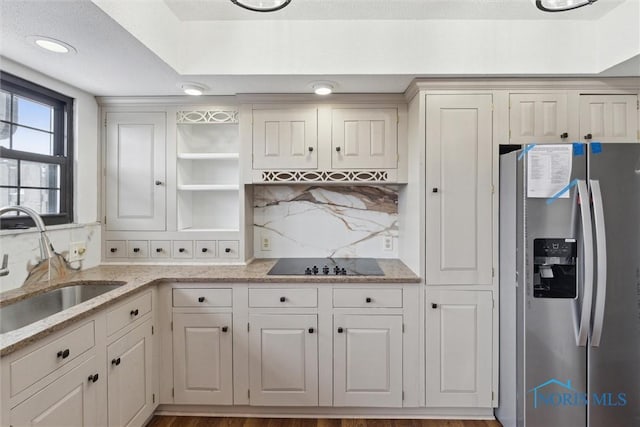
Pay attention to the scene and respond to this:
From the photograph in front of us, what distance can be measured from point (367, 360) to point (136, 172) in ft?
7.09

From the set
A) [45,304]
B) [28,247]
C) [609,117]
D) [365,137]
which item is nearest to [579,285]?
[609,117]

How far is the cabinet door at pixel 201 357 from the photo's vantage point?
2021 mm

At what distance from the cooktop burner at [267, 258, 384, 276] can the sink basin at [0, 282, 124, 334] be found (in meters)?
1.02

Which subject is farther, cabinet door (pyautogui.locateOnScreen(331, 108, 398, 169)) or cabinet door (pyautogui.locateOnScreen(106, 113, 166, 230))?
cabinet door (pyautogui.locateOnScreen(106, 113, 166, 230))

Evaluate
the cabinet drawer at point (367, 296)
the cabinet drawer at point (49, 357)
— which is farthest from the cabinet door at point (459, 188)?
the cabinet drawer at point (49, 357)

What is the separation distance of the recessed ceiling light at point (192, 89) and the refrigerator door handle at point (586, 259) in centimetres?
237

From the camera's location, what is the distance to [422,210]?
2027 millimetres

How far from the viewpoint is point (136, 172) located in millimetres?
2436

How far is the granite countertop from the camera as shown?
1.48 metres

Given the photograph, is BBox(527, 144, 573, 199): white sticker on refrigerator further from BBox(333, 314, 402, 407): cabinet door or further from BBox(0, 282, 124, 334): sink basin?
BBox(0, 282, 124, 334): sink basin

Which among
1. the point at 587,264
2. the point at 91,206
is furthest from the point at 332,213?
the point at 91,206

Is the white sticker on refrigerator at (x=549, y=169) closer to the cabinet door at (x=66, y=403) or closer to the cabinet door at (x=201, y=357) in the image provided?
the cabinet door at (x=201, y=357)

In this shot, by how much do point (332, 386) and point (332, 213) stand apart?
1273 millimetres

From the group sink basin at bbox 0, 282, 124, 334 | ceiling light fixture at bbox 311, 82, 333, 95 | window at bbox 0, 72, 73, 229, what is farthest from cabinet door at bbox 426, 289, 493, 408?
window at bbox 0, 72, 73, 229
